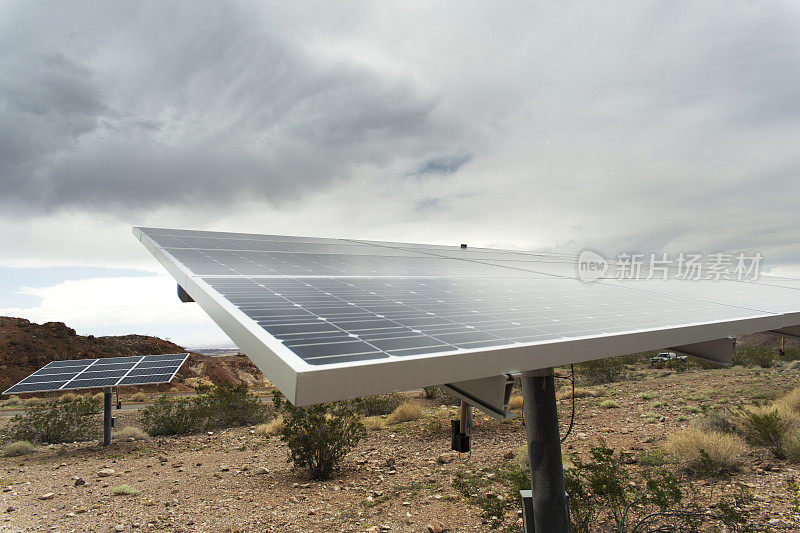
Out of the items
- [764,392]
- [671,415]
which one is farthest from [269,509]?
[764,392]

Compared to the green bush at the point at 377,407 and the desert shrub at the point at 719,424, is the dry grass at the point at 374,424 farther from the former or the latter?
the desert shrub at the point at 719,424

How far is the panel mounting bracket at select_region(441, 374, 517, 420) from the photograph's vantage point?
13.7 feet

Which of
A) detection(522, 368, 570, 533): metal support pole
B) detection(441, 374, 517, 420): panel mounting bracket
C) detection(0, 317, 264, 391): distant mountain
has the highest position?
detection(441, 374, 517, 420): panel mounting bracket

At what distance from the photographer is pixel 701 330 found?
6.14 meters

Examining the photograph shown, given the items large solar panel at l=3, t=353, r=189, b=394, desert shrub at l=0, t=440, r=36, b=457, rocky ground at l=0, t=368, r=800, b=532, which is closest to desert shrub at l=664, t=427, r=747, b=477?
rocky ground at l=0, t=368, r=800, b=532

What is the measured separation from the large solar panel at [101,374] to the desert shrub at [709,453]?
17.0m

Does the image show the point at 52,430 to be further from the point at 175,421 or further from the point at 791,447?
the point at 791,447

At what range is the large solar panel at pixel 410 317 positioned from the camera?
3174 millimetres

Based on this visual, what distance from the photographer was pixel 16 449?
1523cm

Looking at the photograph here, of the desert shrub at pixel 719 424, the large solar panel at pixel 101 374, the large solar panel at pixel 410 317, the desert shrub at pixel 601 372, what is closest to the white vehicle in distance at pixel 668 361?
the desert shrub at pixel 601 372

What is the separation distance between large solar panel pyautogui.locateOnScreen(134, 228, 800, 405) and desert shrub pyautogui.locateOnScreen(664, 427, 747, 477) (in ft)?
10.7

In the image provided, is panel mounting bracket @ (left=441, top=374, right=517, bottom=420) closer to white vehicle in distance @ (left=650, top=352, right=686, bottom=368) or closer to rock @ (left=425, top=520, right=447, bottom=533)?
rock @ (left=425, top=520, right=447, bottom=533)

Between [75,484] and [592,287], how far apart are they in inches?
534

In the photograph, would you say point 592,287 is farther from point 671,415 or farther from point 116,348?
point 116,348
